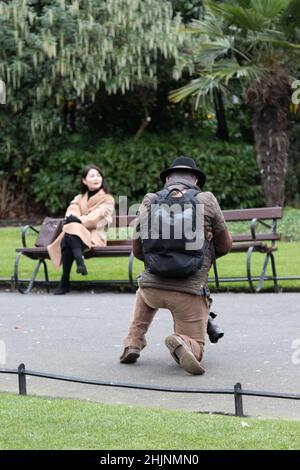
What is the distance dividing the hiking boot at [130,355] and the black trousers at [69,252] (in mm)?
4487

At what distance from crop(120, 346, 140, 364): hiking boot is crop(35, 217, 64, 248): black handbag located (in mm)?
5125

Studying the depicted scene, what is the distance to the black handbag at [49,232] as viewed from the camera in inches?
529

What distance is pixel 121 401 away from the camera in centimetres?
708

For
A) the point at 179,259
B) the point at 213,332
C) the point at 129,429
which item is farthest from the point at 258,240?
the point at 129,429

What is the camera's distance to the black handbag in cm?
1344

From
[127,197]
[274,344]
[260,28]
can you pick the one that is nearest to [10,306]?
[274,344]

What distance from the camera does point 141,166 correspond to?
25078 millimetres

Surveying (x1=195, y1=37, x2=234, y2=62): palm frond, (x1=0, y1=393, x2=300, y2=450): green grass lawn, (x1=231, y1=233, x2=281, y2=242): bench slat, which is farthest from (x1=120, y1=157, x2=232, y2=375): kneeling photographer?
(x1=195, y1=37, x2=234, y2=62): palm frond

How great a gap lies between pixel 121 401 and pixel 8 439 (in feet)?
4.67

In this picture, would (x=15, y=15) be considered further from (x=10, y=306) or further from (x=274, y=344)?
(x=274, y=344)

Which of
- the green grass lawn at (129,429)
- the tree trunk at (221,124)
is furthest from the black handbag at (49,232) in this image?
the tree trunk at (221,124)

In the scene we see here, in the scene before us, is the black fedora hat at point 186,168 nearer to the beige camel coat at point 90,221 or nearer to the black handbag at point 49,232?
the beige camel coat at point 90,221

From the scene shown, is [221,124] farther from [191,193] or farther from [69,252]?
[191,193]

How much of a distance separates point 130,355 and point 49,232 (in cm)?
567
